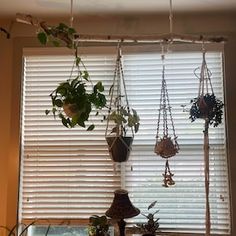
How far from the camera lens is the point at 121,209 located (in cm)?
225

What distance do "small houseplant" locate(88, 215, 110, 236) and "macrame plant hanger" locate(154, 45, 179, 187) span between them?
0.49 meters

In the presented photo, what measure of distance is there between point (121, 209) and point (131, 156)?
0.46 meters

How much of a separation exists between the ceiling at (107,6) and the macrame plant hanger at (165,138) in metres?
0.38

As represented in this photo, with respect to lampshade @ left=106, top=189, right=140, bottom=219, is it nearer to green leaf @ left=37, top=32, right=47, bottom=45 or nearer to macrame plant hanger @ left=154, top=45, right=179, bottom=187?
macrame plant hanger @ left=154, top=45, right=179, bottom=187

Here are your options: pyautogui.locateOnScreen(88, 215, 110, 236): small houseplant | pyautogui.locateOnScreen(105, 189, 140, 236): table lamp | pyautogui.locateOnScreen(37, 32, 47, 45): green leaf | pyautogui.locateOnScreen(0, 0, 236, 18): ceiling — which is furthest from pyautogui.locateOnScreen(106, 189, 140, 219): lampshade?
pyautogui.locateOnScreen(0, 0, 236, 18): ceiling

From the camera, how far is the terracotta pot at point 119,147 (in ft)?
7.18

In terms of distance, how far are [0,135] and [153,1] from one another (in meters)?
1.50

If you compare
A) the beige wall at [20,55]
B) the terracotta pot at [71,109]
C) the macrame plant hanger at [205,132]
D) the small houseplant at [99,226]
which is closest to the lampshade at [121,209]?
the small houseplant at [99,226]

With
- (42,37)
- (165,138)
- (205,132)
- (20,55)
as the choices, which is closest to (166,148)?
(165,138)

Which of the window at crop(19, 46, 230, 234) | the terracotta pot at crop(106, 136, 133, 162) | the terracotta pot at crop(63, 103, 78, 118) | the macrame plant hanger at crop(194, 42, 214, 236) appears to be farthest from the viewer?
the window at crop(19, 46, 230, 234)

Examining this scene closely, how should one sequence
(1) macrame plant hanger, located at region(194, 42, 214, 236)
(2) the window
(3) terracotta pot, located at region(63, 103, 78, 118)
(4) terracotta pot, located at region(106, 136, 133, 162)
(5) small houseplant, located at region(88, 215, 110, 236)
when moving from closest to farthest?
1. (3) terracotta pot, located at region(63, 103, 78, 118)
2. (4) terracotta pot, located at region(106, 136, 133, 162)
3. (1) macrame plant hanger, located at region(194, 42, 214, 236)
4. (5) small houseplant, located at region(88, 215, 110, 236)
5. (2) the window

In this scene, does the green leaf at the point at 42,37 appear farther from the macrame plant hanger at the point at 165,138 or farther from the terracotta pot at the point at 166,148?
the terracotta pot at the point at 166,148

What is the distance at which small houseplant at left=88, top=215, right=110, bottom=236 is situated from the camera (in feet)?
7.89

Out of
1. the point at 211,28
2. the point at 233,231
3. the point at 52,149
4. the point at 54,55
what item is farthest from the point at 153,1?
the point at 233,231
